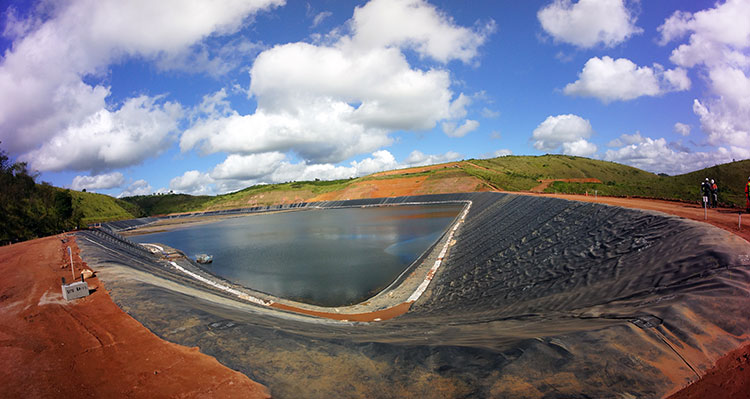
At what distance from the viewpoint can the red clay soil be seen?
4215 millimetres

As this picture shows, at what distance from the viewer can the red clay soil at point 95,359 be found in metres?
4.21

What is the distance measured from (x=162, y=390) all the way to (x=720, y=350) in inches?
276

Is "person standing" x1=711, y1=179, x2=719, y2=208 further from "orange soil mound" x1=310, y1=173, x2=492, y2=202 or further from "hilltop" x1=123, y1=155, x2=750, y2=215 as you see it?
"orange soil mound" x1=310, y1=173, x2=492, y2=202

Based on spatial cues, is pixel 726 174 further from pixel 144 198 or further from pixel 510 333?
pixel 144 198

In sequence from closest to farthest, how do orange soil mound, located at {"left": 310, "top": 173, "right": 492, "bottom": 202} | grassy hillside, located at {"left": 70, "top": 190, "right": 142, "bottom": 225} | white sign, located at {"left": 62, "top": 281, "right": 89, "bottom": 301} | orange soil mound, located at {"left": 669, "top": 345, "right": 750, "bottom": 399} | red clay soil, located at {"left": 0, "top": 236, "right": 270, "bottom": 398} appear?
orange soil mound, located at {"left": 669, "top": 345, "right": 750, "bottom": 399}, red clay soil, located at {"left": 0, "top": 236, "right": 270, "bottom": 398}, white sign, located at {"left": 62, "top": 281, "right": 89, "bottom": 301}, orange soil mound, located at {"left": 310, "top": 173, "right": 492, "bottom": 202}, grassy hillside, located at {"left": 70, "top": 190, "right": 142, "bottom": 225}

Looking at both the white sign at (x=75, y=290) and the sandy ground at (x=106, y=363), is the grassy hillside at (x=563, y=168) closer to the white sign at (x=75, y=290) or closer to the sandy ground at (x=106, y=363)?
the white sign at (x=75, y=290)

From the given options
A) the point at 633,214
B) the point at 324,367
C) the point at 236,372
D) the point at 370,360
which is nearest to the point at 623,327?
the point at 370,360

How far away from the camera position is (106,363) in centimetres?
490

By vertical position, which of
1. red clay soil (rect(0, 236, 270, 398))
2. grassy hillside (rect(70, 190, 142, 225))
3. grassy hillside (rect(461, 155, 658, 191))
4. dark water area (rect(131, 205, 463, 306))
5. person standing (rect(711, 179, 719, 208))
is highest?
grassy hillside (rect(461, 155, 658, 191))

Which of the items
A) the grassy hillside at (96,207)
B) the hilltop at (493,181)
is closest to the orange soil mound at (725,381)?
the hilltop at (493,181)

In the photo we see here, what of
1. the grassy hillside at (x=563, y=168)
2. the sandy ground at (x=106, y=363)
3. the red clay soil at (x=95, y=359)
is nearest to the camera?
the sandy ground at (x=106, y=363)

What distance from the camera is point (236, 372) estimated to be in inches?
177

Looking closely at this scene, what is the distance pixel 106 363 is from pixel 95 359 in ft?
1.08

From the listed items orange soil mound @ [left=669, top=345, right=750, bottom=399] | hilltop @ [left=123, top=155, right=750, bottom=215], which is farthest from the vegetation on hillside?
hilltop @ [left=123, top=155, right=750, bottom=215]
